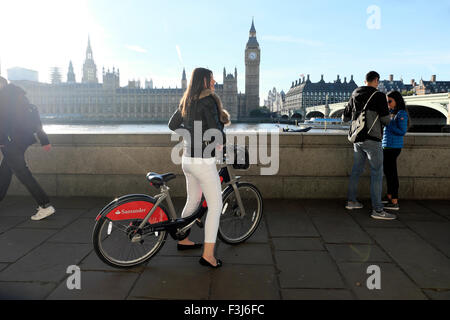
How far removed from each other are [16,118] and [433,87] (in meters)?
105

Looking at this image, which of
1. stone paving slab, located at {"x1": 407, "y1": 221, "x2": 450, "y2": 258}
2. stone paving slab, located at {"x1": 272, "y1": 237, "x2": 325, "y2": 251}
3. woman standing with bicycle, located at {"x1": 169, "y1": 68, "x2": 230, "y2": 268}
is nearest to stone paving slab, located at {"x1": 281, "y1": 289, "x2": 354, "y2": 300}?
woman standing with bicycle, located at {"x1": 169, "y1": 68, "x2": 230, "y2": 268}

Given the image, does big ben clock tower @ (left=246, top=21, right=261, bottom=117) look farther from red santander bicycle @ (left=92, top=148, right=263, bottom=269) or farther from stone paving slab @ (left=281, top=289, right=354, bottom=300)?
stone paving slab @ (left=281, top=289, right=354, bottom=300)

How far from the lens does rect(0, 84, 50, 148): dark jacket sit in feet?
11.9

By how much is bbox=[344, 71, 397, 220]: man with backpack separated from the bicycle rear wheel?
236cm

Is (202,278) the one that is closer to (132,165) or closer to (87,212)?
(87,212)

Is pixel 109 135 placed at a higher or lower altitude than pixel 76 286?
higher

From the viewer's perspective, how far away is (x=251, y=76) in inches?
4210

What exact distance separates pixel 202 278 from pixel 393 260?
152cm

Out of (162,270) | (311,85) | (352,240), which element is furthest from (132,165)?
(311,85)

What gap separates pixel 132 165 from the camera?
4.89 meters

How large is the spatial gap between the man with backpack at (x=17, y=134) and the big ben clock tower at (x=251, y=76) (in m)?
103

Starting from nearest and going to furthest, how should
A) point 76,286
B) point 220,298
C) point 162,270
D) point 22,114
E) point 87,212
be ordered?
point 220,298 → point 76,286 → point 162,270 → point 22,114 → point 87,212

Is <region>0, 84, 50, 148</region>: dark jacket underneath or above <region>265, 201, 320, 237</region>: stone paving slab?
above

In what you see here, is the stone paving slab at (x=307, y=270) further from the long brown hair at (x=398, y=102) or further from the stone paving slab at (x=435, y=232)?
the long brown hair at (x=398, y=102)
